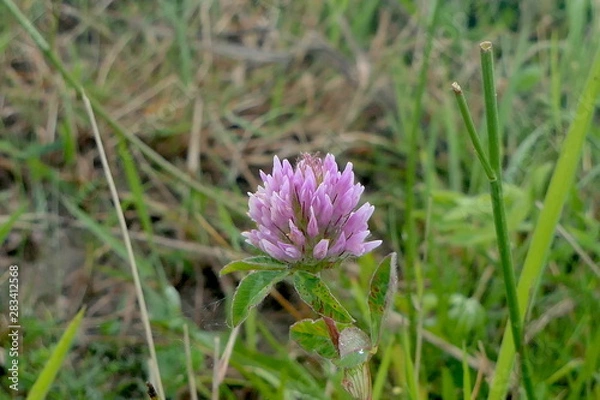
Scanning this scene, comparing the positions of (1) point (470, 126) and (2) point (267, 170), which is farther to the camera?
(2) point (267, 170)

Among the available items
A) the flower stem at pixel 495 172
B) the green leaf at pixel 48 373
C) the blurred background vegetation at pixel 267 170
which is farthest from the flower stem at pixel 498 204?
the green leaf at pixel 48 373

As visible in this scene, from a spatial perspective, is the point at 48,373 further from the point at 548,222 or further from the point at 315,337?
the point at 548,222

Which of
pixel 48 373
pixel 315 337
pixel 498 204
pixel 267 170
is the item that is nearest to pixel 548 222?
pixel 498 204

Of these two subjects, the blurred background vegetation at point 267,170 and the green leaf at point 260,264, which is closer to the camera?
the green leaf at point 260,264

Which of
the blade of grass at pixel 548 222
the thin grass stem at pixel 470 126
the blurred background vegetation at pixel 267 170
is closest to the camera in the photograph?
the thin grass stem at pixel 470 126

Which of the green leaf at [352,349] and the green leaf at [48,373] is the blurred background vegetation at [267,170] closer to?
the green leaf at [48,373]


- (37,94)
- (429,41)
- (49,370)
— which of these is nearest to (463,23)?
(429,41)
